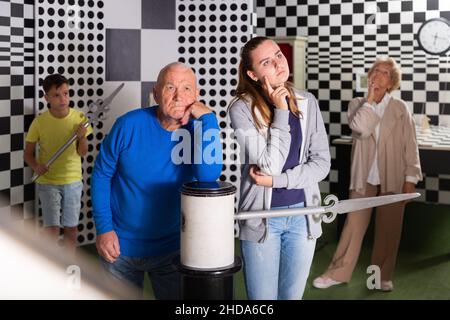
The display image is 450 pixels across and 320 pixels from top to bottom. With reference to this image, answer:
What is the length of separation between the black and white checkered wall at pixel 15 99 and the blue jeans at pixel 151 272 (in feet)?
4.94

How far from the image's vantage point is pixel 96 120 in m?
2.97

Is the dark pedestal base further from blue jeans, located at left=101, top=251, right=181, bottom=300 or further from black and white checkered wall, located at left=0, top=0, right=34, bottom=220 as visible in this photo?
black and white checkered wall, located at left=0, top=0, right=34, bottom=220

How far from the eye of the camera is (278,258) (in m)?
1.51

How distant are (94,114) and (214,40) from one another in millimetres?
677

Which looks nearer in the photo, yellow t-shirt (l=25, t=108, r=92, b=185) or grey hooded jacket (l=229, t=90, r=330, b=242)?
grey hooded jacket (l=229, t=90, r=330, b=242)

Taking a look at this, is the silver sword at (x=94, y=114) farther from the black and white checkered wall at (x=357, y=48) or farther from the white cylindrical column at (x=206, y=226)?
the black and white checkered wall at (x=357, y=48)

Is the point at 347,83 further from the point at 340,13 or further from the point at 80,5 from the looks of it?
the point at 80,5

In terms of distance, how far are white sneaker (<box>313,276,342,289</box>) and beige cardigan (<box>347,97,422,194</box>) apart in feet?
1.43

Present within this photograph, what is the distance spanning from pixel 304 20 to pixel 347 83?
556mm

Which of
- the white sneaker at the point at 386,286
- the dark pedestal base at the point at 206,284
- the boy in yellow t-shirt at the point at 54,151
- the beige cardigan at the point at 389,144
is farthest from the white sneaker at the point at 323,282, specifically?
the dark pedestal base at the point at 206,284

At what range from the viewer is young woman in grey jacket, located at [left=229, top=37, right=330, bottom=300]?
146 centimetres

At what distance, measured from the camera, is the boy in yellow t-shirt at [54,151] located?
2705 millimetres

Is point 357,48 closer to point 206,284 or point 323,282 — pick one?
point 323,282

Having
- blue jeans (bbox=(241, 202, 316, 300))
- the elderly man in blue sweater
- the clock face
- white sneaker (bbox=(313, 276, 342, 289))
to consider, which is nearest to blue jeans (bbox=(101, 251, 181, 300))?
the elderly man in blue sweater
